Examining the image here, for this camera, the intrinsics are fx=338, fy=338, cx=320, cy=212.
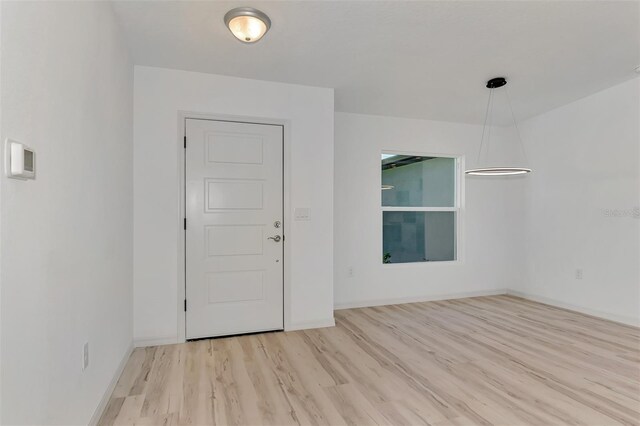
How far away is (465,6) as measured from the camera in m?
2.31

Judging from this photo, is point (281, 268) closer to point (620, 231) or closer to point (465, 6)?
point (465, 6)

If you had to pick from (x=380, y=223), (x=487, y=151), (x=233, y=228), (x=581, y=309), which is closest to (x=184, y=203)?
(x=233, y=228)

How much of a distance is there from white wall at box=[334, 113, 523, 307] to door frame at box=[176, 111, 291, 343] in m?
1.05

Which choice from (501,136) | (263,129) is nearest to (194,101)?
(263,129)

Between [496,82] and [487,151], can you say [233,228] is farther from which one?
[487,151]

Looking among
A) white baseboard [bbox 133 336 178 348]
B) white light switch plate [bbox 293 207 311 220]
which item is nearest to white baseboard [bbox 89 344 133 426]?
white baseboard [bbox 133 336 178 348]

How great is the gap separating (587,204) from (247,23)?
4401 mm

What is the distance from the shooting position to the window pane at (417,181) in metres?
4.86

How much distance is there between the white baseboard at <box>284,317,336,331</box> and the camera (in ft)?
11.7

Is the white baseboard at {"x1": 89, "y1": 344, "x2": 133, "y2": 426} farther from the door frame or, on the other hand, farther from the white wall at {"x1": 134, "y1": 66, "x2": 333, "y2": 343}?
the door frame

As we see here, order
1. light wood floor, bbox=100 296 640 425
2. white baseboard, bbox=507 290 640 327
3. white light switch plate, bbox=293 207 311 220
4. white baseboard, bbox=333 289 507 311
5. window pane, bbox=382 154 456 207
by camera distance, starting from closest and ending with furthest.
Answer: light wood floor, bbox=100 296 640 425 < white light switch plate, bbox=293 207 311 220 < white baseboard, bbox=507 290 640 327 < white baseboard, bbox=333 289 507 311 < window pane, bbox=382 154 456 207

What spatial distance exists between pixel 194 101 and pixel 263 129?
0.71 metres

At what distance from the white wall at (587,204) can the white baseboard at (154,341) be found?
4.76 m

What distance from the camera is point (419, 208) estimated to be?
5.02 m
